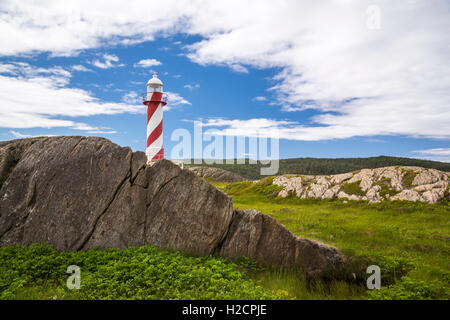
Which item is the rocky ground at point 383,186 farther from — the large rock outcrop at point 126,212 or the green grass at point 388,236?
the large rock outcrop at point 126,212

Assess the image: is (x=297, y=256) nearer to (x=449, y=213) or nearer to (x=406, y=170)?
(x=449, y=213)

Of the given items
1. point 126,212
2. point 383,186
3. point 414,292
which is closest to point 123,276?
point 126,212

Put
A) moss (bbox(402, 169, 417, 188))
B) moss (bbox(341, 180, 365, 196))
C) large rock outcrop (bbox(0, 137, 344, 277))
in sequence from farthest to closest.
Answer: moss (bbox(341, 180, 365, 196))
moss (bbox(402, 169, 417, 188))
large rock outcrop (bbox(0, 137, 344, 277))

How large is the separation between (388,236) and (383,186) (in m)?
9.66

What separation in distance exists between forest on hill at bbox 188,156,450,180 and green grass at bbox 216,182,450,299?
306ft

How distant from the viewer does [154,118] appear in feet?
122

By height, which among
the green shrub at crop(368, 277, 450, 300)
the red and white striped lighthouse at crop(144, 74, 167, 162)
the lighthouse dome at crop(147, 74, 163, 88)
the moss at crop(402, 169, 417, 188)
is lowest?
the green shrub at crop(368, 277, 450, 300)

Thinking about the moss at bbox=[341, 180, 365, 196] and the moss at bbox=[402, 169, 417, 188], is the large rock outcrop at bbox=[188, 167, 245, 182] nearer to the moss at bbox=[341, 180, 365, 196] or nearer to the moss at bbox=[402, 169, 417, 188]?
the moss at bbox=[341, 180, 365, 196]

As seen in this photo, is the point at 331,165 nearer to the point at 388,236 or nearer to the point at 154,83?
the point at 154,83

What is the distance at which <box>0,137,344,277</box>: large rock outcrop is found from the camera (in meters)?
13.6

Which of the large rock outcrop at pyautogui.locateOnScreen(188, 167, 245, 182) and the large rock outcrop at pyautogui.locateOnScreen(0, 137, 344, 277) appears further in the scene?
the large rock outcrop at pyautogui.locateOnScreen(188, 167, 245, 182)

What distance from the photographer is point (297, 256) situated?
13.7 metres

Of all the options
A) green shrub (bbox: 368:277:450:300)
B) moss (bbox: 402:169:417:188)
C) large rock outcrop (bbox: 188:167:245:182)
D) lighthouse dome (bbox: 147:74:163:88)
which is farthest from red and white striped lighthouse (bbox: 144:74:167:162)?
large rock outcrop (bbox: 188:167:245:182)
